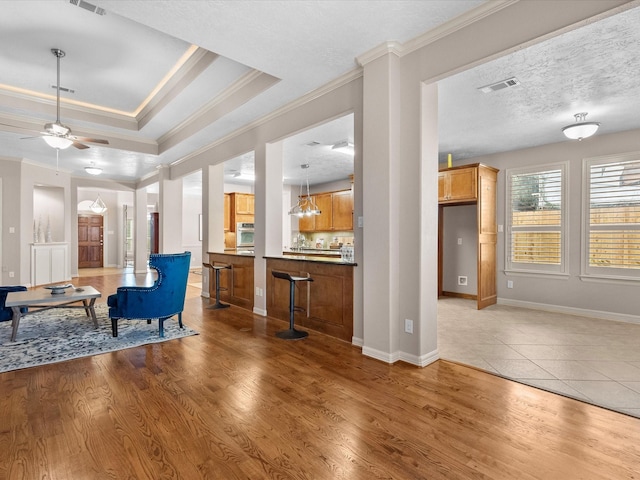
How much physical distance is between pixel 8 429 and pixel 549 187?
685 centimetres

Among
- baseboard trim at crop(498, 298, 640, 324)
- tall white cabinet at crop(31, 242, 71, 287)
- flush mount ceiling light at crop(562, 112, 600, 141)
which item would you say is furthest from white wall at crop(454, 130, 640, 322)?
tall white cabinet at crop(31, 242, 71, 287)

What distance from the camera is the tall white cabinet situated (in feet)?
25.6

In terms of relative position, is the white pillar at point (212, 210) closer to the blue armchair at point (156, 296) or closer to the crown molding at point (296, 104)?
the crown molding at point (296, 104)

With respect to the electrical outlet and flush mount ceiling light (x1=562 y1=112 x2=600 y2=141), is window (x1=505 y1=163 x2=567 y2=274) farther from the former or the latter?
the electrical outlet

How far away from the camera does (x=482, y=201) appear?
5.62 m

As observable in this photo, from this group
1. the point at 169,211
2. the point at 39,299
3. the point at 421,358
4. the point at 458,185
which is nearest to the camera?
the point at 421,358

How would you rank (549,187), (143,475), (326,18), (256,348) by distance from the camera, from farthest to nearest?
(549,187) → (256,348) → (326,18) → (143,475)

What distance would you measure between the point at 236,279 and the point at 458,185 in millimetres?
4031

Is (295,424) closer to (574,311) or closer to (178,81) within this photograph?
(178,81)

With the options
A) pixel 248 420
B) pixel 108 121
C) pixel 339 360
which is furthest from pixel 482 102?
pixel 108 121

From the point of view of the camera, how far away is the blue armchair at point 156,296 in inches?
148

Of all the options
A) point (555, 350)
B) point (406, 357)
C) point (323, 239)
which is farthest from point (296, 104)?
point (323, 239)

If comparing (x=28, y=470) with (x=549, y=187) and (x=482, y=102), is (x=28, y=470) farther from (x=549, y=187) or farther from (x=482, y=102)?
(x=549, y=187)

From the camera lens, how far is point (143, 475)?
65.1 inches
